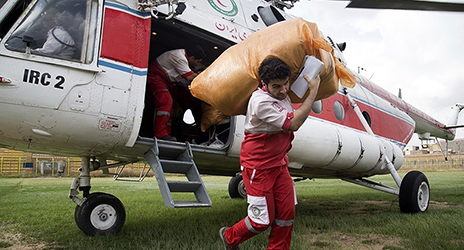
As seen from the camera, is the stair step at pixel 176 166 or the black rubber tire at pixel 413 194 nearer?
the stair step at pixel 176 166

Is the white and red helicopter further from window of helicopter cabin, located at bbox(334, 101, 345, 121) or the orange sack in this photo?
window of helicopter cabin, located at bbox(334, 101, 345, 121)

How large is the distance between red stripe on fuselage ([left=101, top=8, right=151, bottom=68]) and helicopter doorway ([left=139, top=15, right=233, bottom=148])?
2.93 ft

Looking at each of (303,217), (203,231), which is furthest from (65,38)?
(303,217)

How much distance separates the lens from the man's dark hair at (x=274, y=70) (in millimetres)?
2471

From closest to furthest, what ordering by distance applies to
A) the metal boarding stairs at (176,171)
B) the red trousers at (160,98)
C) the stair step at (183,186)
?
the metal boarding stairs at (176,171) → the stair step at (183,186) → the red trousers at (160,98)

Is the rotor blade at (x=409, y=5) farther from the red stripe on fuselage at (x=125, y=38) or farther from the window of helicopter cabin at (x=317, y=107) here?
the window of helicopter cabin at (x=317, y=107)

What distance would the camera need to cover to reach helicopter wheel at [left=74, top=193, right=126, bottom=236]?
142 inches

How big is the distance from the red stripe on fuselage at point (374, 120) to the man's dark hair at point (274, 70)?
253 cm

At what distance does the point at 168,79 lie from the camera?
426 cm

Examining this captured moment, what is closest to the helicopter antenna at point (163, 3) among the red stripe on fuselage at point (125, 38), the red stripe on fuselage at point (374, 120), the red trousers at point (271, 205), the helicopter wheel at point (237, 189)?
the red stripe on fuselage at point (125, 38)

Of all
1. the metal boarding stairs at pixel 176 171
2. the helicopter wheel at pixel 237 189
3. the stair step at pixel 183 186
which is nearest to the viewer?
the metal boarding stairs at pixel 176 171

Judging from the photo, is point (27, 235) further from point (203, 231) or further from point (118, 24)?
point (118, 24)

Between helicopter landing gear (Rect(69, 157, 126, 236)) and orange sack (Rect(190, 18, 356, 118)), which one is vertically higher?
orange sack (Rect(190, 18, 356, 118))

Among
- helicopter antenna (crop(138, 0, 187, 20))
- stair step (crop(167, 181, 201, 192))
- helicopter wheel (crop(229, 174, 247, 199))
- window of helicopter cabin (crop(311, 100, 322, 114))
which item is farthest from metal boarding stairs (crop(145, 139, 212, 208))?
helicopter wheel (crop(229, 174, 247, 199))
